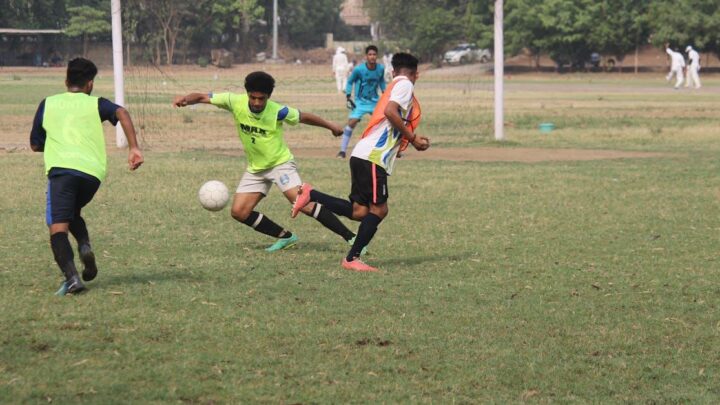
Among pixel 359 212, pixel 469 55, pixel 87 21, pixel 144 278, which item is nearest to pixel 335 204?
pixel 359 212

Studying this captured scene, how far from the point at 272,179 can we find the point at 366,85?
29.6ft

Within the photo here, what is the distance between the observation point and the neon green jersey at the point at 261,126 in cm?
952

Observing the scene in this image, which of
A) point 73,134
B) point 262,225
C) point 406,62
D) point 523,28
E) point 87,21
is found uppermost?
point 523,28

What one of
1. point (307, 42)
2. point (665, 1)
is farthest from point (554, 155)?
point (307, 42)

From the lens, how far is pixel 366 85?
18.8m

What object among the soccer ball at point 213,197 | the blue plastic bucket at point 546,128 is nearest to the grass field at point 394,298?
the soccer ball at point 213,197

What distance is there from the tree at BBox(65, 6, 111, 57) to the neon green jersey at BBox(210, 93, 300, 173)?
3225 cm

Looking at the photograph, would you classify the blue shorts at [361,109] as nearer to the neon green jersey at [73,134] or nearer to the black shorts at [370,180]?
the black shorts at [370,180]

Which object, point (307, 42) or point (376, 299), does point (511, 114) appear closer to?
point (376, 299)

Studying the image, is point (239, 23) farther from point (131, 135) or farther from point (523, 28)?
point (131, 135)

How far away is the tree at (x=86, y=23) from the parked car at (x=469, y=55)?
3111 centimetres

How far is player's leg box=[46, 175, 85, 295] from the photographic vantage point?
298 inches

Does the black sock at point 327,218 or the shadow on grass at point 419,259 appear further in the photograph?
the black sock at point 327,218

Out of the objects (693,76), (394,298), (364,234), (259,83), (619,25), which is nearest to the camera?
(394,298)
